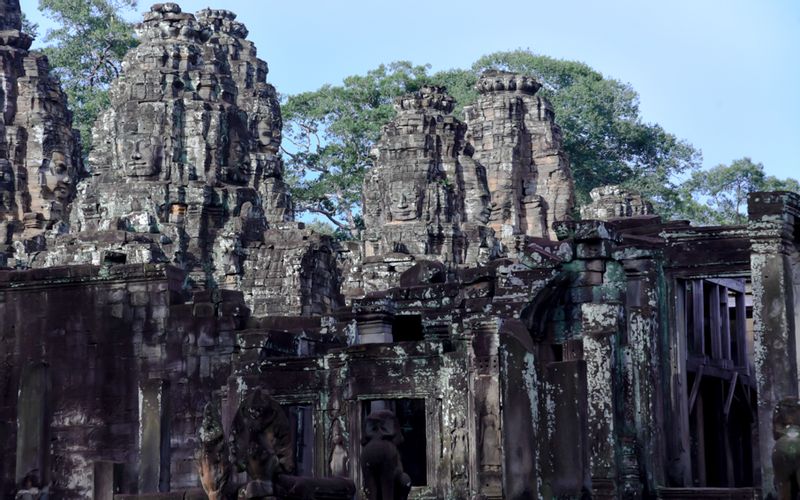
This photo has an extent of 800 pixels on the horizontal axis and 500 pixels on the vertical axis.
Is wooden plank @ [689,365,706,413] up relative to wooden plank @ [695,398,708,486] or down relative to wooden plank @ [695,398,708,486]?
up

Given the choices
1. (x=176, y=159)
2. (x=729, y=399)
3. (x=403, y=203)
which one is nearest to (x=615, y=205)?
(x=403, y=203)

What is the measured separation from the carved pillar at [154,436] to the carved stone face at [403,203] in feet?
67.3

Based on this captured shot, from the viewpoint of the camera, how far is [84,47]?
71.1 metres

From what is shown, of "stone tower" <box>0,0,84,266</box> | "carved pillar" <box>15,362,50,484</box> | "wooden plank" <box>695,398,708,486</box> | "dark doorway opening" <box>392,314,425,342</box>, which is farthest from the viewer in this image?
"stone tower" <box>0,0,84,266</box>

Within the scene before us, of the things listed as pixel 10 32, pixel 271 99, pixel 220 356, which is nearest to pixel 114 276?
pixel 220 356

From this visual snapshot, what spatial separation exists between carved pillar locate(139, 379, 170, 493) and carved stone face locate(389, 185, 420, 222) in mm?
20508

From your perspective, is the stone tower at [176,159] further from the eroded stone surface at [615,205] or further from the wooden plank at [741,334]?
the wooden plank at [741,334]

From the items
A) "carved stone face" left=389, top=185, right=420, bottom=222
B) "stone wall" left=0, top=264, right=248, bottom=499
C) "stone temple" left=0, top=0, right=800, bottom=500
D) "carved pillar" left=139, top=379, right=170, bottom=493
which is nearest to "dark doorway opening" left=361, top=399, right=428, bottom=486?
"stone temple" left=0, top=0, right=800, bottom=500

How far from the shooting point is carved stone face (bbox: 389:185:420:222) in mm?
47406

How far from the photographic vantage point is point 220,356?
30188 millimetres

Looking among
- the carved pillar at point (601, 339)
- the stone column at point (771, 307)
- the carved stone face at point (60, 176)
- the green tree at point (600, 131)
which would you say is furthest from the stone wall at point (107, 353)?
the green tree at point (600, 131)

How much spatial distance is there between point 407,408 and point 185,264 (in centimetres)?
1295

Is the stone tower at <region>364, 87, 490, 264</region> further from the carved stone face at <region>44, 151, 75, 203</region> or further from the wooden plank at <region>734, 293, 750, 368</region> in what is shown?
the wooden plank at <region>734, 293, 750, 368</region>

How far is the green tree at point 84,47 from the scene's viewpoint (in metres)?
70.3
